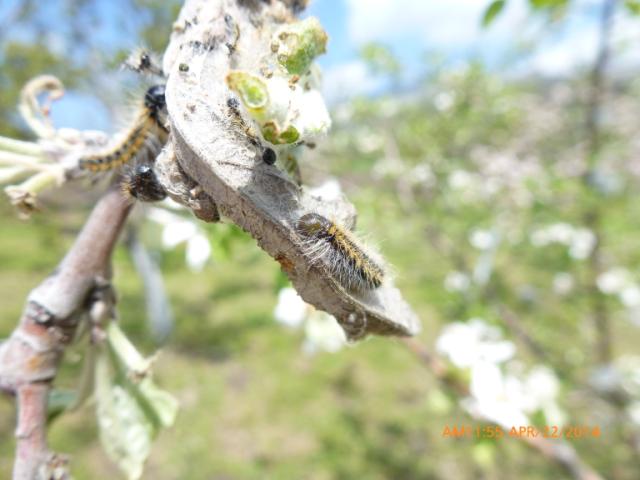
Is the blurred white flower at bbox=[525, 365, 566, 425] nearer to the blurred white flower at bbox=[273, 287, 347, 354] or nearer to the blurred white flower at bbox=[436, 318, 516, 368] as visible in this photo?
the blurred white flower at bbox=[436, 318, 516, 368]

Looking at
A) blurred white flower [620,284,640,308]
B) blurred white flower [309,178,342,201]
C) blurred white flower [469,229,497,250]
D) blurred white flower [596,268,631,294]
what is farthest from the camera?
blurred white flower [620,284,640,308]

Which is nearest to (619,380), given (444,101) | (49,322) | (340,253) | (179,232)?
(444,101)

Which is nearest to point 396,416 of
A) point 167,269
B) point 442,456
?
point 442,456

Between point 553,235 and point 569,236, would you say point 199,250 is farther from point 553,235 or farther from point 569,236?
point 553,235

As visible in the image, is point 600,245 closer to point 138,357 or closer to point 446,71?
point 446,71

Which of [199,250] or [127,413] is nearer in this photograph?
[127,413]

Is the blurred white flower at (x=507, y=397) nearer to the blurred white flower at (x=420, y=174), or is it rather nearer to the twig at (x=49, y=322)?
the twig at (x=49, y=322)

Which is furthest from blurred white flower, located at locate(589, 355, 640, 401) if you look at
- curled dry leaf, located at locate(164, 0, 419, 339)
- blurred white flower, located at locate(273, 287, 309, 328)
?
curled dry leaf, located at locate(164, 0, 419, 339)

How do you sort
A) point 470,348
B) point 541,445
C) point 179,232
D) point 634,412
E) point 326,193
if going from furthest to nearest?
point 634,412
point 470,348
point 179,232
point 541,445
point 326,193
